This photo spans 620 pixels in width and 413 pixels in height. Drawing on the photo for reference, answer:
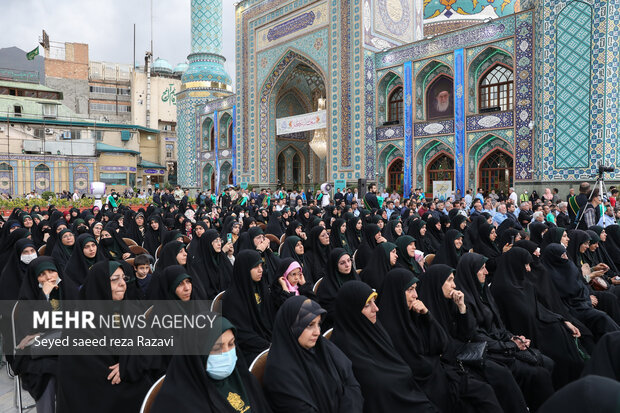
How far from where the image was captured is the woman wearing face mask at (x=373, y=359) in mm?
2111

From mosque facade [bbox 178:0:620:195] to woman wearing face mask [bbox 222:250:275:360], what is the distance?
382 inches

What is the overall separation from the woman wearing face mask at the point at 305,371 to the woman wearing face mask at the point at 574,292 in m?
2.17

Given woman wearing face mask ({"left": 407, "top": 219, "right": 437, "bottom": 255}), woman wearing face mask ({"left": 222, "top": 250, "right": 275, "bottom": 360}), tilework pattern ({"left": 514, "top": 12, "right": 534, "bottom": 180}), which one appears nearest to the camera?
woman wearing face mask ({"left": 222, "top": 250, "right": 275, "bottom": 360})

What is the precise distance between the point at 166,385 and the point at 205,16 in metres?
24.8

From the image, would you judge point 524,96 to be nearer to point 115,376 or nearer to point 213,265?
point 213,265

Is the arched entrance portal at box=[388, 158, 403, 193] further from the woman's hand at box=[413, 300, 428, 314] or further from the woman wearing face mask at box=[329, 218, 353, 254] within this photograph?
the woman's hand at box=[413, 300, 428, 314]

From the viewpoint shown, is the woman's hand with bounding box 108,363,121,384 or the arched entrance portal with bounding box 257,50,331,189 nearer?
the woman's hand with bounding box 108,363,121,384

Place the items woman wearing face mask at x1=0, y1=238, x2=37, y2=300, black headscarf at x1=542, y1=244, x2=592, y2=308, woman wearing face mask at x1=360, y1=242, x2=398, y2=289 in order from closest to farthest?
black headscarf at x1=542, y1=244, x2=592, y2=308 → woman wearing face mask at x1=0, y1=238, x2=37, y2=300 → woman wearing face mask at x1=360, y1=242, x2=398, y2=289

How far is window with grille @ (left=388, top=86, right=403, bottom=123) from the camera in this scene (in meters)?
15.2

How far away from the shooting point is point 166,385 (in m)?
1.79

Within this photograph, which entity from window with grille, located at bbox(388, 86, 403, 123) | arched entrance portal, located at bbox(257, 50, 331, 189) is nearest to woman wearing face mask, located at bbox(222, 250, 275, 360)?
window with grille, located at bbox(388, 86, 403, 123)

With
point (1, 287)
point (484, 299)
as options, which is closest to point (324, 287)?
point (484, 299)

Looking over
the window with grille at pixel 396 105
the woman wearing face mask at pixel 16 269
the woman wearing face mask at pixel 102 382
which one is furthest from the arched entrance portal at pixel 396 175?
the woman wearing face mask at pixel 102 382

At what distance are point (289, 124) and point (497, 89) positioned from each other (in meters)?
8.23
